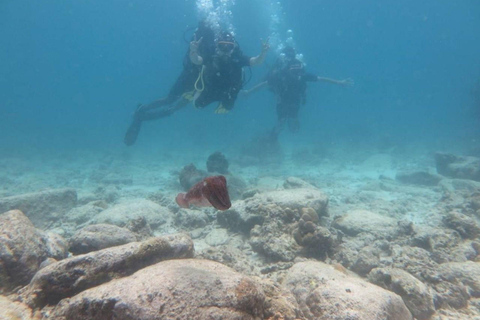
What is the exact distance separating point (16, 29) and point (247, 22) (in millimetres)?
83330

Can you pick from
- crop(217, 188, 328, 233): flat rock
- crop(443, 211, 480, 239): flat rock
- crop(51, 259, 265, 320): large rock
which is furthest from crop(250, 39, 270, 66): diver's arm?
crop(51, 259, 265, 320): large rock

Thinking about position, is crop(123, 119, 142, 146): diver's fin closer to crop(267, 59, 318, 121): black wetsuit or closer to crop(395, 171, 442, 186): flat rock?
crop(267, 59, 318, 121): black wetsuit

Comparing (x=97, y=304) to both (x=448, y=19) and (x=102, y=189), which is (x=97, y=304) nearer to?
(x=102, y=189)

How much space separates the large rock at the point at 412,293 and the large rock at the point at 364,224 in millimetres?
2028

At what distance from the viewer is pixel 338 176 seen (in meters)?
13.4

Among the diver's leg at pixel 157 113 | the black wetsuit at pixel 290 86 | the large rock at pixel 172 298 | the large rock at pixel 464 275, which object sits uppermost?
the black wetsuit at pixel 290 86

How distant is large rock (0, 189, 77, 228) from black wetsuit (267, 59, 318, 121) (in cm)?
1155

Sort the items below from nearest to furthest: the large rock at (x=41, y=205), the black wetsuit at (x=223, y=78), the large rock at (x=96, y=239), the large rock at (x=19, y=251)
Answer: the large rock at (x=19, y=251) → the large rock at (x=96, y=239) → the large rock at (x=41, y=205) → the black wetsuit at (x=223, y=78)

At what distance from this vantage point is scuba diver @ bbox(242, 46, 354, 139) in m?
14.1

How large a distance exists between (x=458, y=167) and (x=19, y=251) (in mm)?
16084

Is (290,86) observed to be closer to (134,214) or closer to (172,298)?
(134,214)

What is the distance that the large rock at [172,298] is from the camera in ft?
5.66

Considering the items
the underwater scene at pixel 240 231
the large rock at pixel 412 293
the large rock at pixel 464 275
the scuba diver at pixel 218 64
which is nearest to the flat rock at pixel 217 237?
the underwater scene at pixel 240 231

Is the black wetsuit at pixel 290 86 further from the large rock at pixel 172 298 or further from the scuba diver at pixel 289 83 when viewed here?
the large rock at pixel 172 298
